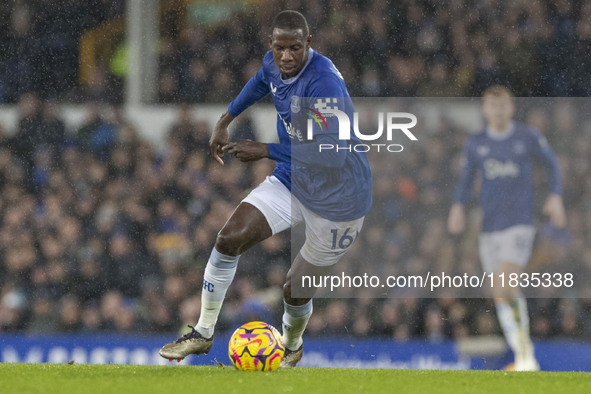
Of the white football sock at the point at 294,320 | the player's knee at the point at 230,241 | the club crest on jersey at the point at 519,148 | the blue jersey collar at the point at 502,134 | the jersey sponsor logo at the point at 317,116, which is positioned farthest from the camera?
the blue jersey collar at the point at 502,134

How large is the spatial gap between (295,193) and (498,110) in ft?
8.51

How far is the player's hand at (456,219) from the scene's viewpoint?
302 inches

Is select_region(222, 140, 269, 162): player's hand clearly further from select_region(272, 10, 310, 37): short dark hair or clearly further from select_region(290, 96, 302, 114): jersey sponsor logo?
select_region(272, 10, 310, 37): short dark hair

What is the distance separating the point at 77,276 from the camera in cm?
926

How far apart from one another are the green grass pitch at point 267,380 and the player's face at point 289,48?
1.82 metres

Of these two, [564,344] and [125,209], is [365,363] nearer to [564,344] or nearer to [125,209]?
[564,344]

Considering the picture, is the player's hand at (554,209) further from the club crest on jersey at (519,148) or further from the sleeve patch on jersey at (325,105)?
the sleeve patch on jersey at (325,105)

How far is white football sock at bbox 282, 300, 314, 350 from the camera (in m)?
6.16

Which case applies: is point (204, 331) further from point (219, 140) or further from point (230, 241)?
point (219, 140)

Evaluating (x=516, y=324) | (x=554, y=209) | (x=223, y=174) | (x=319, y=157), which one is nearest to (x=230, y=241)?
(x=319, y=157)

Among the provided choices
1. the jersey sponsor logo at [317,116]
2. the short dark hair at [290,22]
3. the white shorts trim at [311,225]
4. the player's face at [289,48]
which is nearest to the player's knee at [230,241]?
the white shorts trim at [311,225]

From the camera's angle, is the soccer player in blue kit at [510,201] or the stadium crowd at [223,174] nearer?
the soccer player in blue kit at [510,201]

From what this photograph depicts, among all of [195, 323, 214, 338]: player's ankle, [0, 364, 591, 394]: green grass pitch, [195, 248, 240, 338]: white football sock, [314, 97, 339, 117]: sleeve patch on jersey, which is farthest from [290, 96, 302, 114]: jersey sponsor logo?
[0, 364, 591, 394]: green grass pitch

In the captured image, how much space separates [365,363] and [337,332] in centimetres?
39
